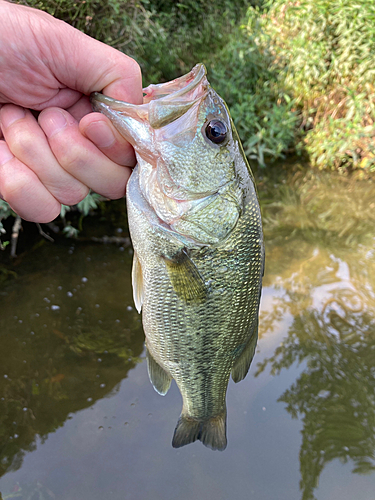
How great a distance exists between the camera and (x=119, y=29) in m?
3.78

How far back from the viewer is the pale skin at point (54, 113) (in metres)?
1.20

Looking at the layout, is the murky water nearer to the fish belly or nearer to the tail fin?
the tail fin

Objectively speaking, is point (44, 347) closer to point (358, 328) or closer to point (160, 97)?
point (160, 97)

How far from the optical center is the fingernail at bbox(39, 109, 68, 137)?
4.19ft

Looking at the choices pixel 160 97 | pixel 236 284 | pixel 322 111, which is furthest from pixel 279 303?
pixel 322 111

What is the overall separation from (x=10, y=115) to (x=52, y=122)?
0.19 m

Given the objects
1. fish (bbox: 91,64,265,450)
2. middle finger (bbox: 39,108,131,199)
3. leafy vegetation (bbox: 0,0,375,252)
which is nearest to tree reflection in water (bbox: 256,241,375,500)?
fish (bbox: 91,64,265,450)

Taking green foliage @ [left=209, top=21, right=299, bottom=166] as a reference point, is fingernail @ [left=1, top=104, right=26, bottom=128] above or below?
above

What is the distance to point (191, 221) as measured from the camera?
127 centimetres

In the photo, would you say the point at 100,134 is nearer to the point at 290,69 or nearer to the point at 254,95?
the point at 254,95

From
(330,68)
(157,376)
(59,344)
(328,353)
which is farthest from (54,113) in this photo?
(330,68)

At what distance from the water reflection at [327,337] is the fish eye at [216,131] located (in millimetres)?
2274

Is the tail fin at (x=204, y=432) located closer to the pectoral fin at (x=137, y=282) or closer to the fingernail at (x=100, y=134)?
the pectoral fin at (x=137, y=282)

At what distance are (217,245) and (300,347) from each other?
2.24 meters
